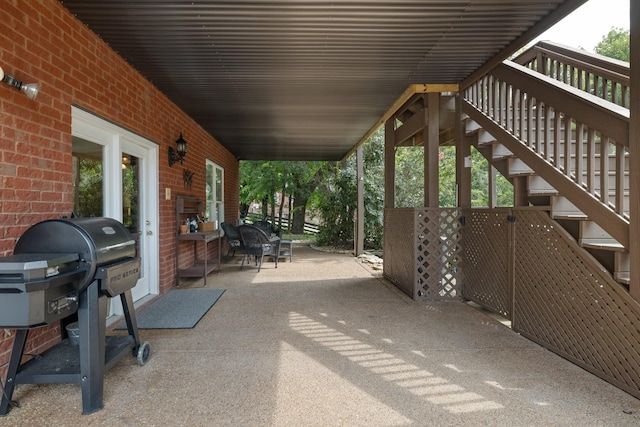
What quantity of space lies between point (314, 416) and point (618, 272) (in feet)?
7.17

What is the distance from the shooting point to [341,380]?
251 centimetres

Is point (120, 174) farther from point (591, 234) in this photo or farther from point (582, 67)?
point (582, 67)

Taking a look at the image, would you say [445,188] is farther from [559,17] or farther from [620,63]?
[559,17]

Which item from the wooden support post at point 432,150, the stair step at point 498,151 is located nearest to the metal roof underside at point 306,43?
the wooden support post at point 432,150

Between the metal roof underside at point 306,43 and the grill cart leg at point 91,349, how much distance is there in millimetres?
2157

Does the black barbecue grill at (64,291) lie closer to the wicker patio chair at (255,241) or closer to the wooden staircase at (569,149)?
the wooden staircase at (569,149)

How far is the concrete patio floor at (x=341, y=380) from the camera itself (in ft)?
6.81

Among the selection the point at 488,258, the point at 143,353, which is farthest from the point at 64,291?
the point at 488,258

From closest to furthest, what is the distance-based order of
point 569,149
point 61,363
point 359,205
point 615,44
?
point 61,363, point 569,149, point 359,205, point 615,44

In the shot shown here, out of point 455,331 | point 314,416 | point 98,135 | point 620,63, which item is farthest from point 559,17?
point 98,135

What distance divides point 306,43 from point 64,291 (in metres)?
2.75

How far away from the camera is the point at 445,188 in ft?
47.9

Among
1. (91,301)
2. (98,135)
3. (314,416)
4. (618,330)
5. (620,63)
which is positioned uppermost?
(620,63)

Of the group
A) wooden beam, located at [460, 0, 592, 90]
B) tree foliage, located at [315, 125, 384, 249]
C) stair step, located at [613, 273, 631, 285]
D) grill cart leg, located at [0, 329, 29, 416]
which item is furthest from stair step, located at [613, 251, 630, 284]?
tree foliage, located at [315, 125, 384, 249]
